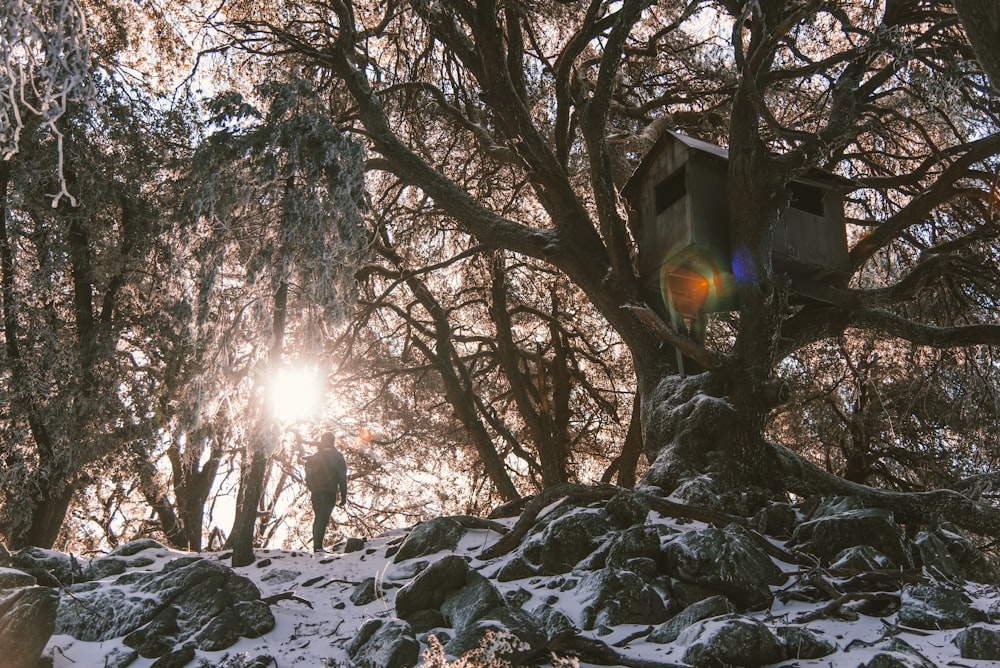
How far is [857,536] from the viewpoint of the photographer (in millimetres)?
4988

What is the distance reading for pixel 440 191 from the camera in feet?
26.3

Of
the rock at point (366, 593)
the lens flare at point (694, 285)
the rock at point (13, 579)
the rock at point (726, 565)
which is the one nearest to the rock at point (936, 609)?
the rock at point (726, 565)

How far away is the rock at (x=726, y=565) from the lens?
14.4 ft

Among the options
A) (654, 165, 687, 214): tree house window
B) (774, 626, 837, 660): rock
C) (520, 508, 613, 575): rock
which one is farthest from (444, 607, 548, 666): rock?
(654, 165, 687, 214): tree house window

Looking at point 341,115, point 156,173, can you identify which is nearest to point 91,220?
point 156,173

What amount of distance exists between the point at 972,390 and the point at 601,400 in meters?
5.18

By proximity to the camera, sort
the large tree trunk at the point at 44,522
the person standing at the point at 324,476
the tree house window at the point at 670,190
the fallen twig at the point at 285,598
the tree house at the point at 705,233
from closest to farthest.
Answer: the fallen twig at the point at 285,598
the tree house at the point at 705,233
the tree house window at the point at 670,190
the large tree trunk at the point at 44,522
the person standing at the point at 324,476

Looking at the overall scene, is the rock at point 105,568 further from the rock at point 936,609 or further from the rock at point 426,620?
the rock at point 936,609

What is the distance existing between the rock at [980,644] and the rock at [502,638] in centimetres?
197

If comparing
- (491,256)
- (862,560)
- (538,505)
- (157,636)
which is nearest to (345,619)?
(157,636)

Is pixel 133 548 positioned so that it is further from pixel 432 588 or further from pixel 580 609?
pixel 580 609

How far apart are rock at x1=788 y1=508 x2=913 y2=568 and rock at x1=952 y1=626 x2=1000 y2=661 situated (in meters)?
1.38

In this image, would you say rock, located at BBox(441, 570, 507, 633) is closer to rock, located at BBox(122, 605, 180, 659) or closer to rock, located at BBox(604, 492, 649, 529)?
rock, located at BBox(604, 492, 649, 529)

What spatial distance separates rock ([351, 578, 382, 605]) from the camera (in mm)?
5156
